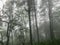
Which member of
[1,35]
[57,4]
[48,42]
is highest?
[57,4]

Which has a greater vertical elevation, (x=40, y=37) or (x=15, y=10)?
(x=15, y=10)

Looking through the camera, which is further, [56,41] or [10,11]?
[10,11]

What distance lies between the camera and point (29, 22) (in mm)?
2871

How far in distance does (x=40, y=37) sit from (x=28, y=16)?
0.66 metres

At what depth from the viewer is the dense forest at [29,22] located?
2.74 meters

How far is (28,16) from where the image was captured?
2.91 metres

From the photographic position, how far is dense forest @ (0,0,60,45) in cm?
274

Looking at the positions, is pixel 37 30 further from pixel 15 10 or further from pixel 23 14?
pixel 15 10

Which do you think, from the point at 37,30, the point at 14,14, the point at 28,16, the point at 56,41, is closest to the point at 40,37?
the point at 37,30

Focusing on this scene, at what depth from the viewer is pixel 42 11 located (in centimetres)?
286

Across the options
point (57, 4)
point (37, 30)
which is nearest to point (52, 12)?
point (57, 4)

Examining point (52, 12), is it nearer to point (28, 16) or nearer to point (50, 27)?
point (50, 27)

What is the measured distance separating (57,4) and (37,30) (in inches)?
34.2

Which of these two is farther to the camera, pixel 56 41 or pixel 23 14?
pixel 23 14
